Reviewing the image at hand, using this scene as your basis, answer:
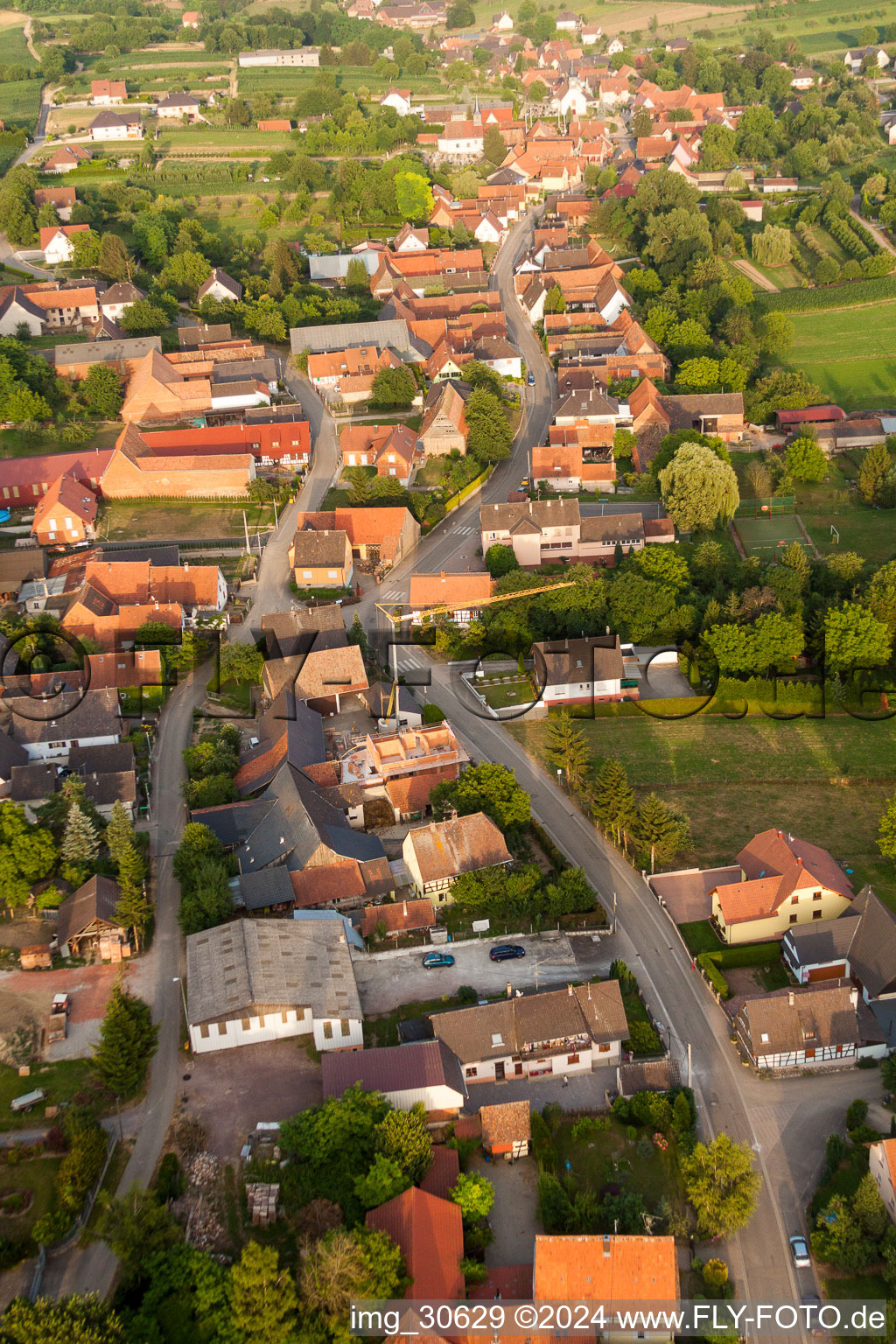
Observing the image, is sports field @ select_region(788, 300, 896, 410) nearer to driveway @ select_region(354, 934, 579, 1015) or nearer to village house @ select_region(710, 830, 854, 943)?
village house @ select_region(710, 830, 854, 943)

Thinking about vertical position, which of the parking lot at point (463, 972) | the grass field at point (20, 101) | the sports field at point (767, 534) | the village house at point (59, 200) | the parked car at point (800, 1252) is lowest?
the sports field at point (767, 534)

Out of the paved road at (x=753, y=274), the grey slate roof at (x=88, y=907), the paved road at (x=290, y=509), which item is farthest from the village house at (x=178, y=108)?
the grey slate roof at (x=88, y=907)

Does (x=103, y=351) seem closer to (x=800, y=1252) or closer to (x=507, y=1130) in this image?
(x=507, y=1130)

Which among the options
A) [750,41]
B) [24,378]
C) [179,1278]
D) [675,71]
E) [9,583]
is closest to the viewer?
[179,1278]

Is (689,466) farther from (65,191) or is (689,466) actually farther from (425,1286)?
(65,191)

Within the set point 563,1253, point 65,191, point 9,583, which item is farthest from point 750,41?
point 563,1253

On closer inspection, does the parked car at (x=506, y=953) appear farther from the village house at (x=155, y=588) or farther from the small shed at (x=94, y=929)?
the village house at (x=155, y=588)
